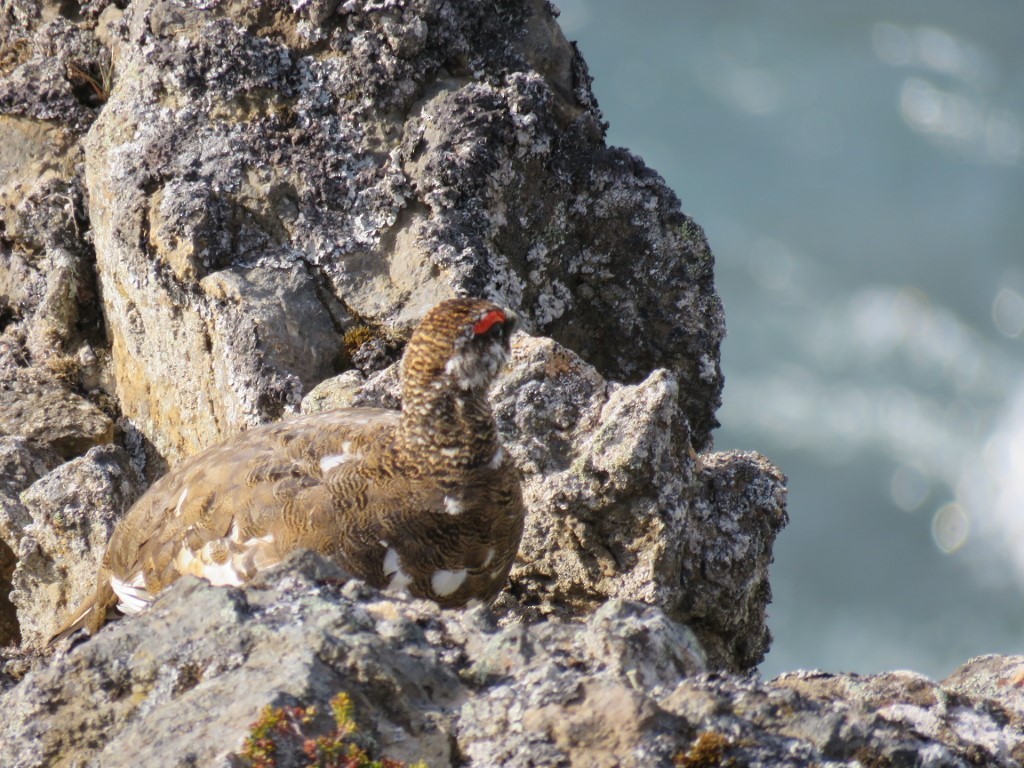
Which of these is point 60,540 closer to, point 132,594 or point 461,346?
point 132,594

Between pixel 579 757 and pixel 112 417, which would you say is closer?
pixel 579 757

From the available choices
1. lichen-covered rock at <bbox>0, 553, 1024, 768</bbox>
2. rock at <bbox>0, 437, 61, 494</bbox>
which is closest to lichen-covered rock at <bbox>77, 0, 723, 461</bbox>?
rock at <bbox>0, 437, 61, 494</bbox>

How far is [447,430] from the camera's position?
178 inches

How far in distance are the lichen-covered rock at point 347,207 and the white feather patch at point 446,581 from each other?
4.95ft

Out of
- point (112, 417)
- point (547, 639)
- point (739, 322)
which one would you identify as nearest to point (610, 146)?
point (112, 417)

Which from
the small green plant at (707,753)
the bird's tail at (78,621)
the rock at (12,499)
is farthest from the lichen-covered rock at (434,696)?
the rock at (12,499)

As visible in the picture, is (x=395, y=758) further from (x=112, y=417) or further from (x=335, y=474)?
(x=112, y=417)

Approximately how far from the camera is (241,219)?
5.88m

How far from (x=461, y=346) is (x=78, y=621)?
76.6 inches

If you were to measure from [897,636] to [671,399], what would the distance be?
15.4 m

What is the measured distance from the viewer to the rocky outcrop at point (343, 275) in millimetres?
4965

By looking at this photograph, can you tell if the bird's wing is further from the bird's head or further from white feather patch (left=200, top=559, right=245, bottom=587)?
the bird's head

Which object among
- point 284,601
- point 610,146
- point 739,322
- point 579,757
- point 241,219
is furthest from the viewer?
point 739,322

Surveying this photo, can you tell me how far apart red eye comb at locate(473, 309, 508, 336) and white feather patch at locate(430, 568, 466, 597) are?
2.84ft
